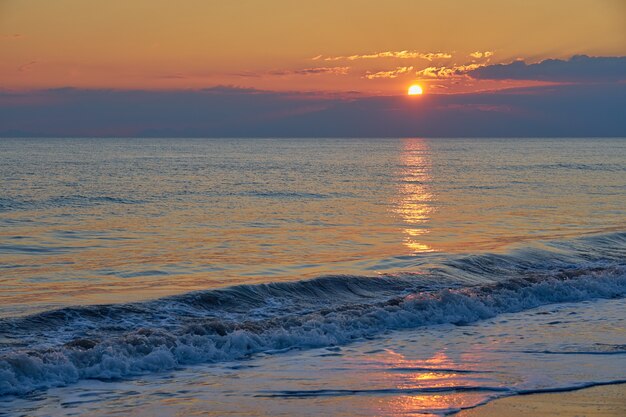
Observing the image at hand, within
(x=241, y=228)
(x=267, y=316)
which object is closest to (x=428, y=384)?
(x=267, y=316)

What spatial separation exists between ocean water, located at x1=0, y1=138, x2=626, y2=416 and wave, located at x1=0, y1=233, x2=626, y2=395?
1.7 inches

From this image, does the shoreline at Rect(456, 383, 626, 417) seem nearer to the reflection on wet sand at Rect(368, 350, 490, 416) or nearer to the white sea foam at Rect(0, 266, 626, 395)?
the reflection on wet sand at Rect(368, 350, 490, 416)

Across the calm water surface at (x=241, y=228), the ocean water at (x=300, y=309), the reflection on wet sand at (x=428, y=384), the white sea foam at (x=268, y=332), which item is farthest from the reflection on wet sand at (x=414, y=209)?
the reflection on wet sand at (x=428, y=384)

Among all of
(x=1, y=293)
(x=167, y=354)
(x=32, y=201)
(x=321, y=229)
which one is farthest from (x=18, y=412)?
(x=32, y=201)

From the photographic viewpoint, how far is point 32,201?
36.7 m

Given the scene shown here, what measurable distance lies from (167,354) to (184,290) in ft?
16.8

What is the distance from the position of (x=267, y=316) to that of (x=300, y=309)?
0.97 meters

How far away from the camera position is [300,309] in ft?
53.0

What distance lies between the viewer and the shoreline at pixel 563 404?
9.12 m

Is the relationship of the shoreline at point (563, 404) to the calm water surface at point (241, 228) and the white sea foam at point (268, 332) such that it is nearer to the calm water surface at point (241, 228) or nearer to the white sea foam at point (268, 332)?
the white sea foam at point (268, 332)

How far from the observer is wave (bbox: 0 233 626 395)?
11.5 meters

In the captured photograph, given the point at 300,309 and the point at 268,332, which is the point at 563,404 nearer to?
the point at 268,332

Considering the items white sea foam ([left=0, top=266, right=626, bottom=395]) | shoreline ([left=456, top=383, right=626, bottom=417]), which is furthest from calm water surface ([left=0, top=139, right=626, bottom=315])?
shoreline ([left=456, top=383, right=626, bottom=417])

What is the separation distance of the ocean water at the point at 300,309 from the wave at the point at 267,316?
0.14 feet
